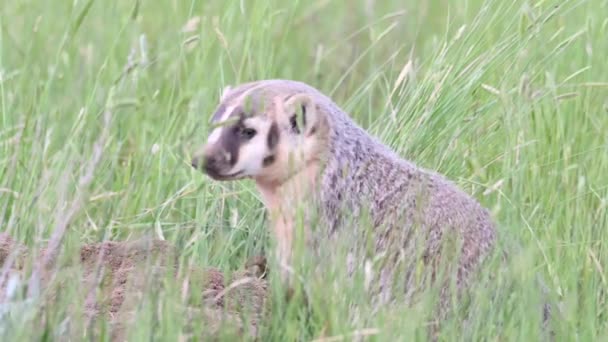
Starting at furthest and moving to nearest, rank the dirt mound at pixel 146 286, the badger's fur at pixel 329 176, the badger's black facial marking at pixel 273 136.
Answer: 1. the badger's black facial marking at pixel 273 136
2. the badger's fur at pixel 329 176
3. the dirt mound at pixel 146 286

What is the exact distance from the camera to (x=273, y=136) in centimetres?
397

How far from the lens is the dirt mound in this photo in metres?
3.05

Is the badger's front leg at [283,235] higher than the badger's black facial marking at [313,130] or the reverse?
the reverse

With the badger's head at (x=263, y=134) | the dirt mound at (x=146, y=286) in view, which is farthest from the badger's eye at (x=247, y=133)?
the dirt mound at (x=146, y=286)

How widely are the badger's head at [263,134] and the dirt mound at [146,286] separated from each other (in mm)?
276

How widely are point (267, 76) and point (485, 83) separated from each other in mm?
749

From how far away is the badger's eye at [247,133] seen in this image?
12.7ft

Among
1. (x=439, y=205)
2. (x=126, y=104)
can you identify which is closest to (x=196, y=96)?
(x=439, y=205)

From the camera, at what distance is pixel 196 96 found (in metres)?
4.70

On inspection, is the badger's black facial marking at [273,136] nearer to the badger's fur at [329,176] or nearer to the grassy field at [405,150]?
the badger's fur at [329,176]

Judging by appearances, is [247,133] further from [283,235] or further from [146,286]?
[146,286]

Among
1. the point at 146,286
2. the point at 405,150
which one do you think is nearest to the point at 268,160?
the point at 405,150

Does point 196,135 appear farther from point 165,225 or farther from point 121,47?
point 121,47

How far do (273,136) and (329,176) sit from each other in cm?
20
